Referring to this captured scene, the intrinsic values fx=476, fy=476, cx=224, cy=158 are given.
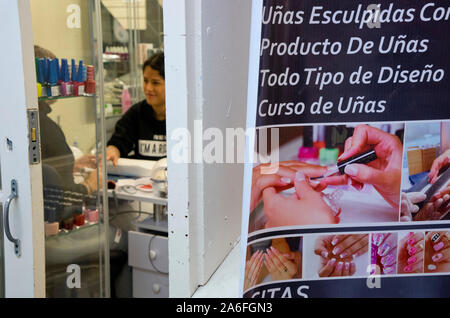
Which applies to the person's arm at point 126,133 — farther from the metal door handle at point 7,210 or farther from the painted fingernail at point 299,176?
the painted fingernail at point 299,176

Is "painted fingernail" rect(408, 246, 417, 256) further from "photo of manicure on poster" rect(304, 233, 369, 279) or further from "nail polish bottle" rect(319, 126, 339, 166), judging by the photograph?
"nail polish bottle" rect(319, 126, 339, 166)

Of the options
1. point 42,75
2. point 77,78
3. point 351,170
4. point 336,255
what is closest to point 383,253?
point 336,255

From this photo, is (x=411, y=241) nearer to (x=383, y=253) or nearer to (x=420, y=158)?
(x=383, y=253)

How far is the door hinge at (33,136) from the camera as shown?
5.10 feet

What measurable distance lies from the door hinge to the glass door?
1.27ft

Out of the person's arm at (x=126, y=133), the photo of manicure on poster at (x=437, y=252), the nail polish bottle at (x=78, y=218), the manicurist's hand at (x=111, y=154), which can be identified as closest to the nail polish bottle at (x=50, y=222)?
the nail polish bottle at (x=78, y=218)

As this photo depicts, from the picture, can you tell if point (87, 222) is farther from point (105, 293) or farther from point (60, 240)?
point (105, 293)

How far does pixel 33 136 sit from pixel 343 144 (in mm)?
1061

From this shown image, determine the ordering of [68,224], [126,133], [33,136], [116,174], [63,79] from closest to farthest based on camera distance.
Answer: [33,136], [63,79], [68,224], [116,174], [126,133]

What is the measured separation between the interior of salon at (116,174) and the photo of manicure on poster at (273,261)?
0.48ft

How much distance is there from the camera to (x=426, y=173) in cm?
103

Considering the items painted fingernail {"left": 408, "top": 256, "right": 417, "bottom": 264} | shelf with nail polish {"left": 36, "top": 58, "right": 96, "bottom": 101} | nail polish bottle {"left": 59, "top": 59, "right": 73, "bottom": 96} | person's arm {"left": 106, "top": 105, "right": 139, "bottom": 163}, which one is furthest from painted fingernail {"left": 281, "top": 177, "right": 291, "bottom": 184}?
person's arm {"left": 106, "top": 105, "right": 139, "bottom": 163}

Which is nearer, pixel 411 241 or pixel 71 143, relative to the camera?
pixel 411 241

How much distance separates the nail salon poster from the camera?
0.95m
